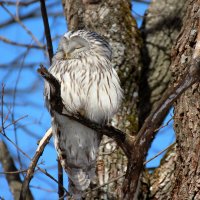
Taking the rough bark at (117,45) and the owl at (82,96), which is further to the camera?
the rough bark at (117,45)

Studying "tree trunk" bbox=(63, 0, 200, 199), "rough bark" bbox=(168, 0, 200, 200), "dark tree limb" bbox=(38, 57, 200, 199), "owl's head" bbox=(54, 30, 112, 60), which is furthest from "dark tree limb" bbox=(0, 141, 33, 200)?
"dark tree limb" bbox=(38, 57, 200, 199)

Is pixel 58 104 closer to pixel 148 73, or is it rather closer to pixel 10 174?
pixel 10 174

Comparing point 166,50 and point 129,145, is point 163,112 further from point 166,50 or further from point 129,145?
point 166,50

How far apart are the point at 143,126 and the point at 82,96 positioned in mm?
936

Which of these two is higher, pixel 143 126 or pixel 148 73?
pixel 148 73

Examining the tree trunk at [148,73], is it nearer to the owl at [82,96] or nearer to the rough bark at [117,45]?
the rough bark at [117,45]

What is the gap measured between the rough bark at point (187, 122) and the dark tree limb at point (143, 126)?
65cm

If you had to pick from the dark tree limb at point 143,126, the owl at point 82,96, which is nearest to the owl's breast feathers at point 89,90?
the owl at point 82,96

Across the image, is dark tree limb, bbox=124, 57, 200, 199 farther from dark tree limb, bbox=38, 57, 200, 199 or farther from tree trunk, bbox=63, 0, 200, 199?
tree trunk, bbox=63, 0, 200, 199

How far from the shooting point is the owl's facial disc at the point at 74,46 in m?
3.96

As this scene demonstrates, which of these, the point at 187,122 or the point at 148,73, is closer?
the point at 187,122

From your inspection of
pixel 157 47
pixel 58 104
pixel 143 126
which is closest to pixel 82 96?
pixel 58 104

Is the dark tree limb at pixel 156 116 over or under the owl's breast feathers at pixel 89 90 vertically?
under

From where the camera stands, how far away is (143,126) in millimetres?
2793
